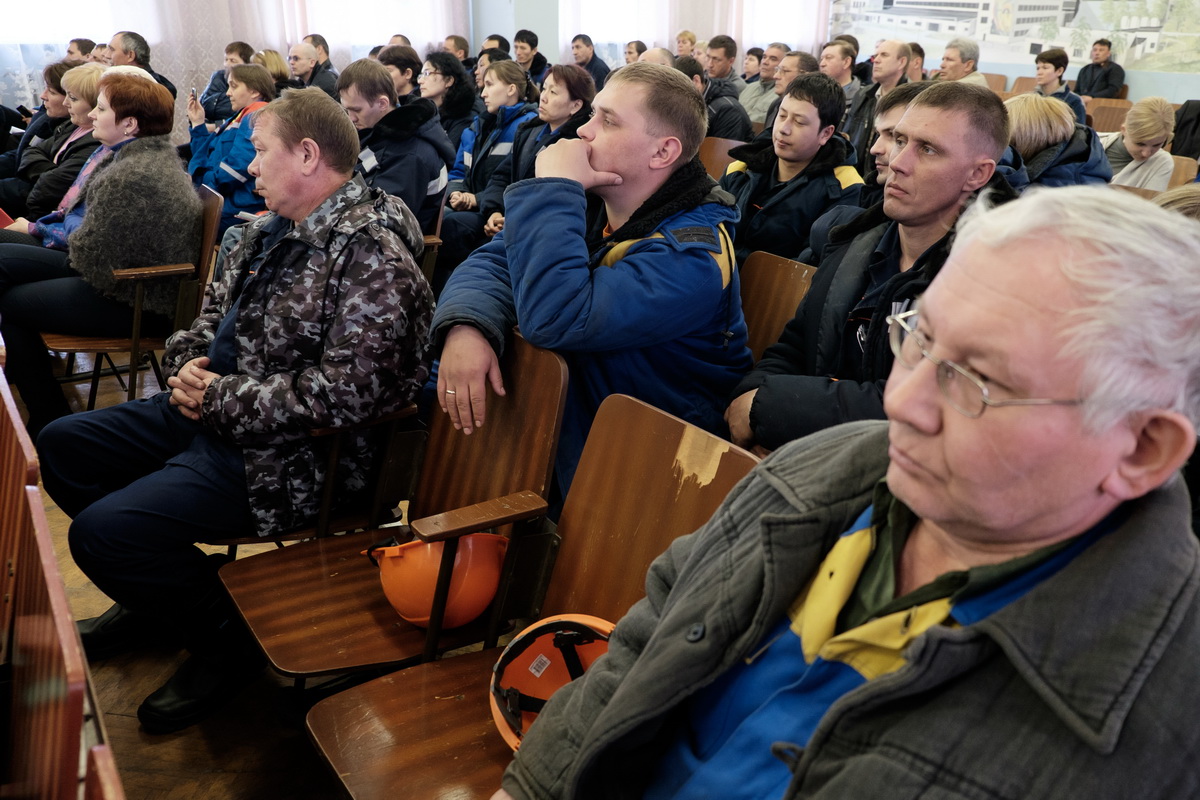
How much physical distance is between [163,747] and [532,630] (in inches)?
38.9

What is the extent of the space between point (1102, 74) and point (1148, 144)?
4.32 m

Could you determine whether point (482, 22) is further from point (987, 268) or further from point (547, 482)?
point (987, 268)

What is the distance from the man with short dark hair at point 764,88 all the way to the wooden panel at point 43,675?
7.80 meters

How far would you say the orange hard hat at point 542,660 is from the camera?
1.28 metres

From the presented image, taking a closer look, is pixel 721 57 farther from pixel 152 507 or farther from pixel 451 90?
pixel 152 507

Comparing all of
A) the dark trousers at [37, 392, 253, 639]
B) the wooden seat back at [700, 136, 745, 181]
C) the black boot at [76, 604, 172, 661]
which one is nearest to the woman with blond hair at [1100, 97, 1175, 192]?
the wooden seat back at [700, 136, 745, 181]

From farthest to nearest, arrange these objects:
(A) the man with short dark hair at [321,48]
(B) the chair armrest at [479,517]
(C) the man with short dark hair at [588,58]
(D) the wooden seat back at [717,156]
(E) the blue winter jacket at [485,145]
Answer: (C) the man with short dark hair at [588,58], (A) the man with short dark hair at [321,48], (D) the wooden seat back at [717,156], (E) the blue winter jacket at [485,145], (B) the chair armrest at [479,517]

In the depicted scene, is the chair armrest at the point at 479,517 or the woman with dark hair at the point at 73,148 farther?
the woman with dark hair at the point at 73,148

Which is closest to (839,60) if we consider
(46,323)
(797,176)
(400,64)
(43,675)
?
(400,64)

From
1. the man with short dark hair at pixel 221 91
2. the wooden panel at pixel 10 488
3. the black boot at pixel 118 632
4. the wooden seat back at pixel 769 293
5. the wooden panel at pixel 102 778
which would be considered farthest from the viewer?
the man with short dark hair at pixel 221 91

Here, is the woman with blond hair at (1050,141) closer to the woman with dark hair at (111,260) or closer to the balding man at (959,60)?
the woman with dark hair at (111,260)

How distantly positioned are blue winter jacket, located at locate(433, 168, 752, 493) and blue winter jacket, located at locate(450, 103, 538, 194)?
2.78 meters

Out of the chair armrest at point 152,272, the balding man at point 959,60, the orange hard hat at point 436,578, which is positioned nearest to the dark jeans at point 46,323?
the chair armrest at point 152,272

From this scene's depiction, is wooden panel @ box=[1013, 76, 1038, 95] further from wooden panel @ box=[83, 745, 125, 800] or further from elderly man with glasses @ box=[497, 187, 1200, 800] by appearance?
wooden panel @ box=[83, 745, 125, 800]
